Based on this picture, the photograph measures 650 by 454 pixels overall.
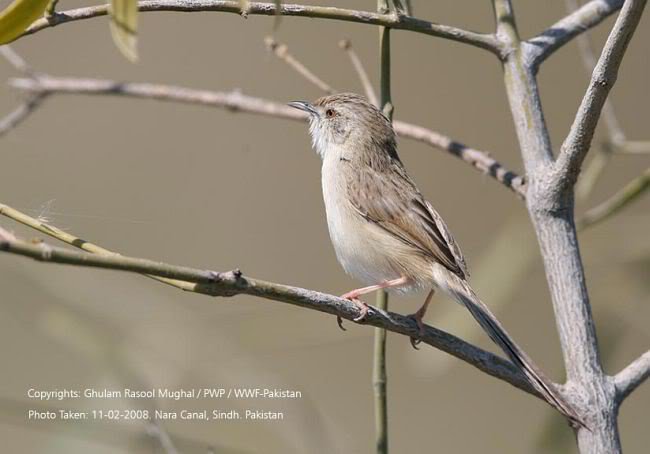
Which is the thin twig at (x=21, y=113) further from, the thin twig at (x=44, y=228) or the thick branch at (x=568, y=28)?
the thick branch at (x=568, y=28)

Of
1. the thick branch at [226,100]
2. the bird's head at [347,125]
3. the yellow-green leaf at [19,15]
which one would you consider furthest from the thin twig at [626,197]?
the yellow-green leaf at [19,15]

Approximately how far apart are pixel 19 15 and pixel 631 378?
1.57 m

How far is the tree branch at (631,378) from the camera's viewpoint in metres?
2.19

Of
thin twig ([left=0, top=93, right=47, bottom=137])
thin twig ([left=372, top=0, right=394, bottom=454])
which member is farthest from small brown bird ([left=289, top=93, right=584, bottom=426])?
thin twig ([left=0, top=93, right=47, bottom=137])

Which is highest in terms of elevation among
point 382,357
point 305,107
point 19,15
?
point 305,107

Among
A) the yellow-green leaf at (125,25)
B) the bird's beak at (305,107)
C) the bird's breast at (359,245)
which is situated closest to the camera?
the yellow-green leaf at (125,25)

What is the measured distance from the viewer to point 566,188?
7.52 feet

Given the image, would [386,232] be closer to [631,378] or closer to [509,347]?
[509,347]

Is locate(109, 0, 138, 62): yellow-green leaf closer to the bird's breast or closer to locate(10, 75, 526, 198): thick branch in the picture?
locate(10, 75, 526, 198): thick branch

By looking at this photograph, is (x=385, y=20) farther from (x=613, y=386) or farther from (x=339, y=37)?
(x=339, y=37)

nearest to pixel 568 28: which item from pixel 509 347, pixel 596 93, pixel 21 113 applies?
pixel 596 93

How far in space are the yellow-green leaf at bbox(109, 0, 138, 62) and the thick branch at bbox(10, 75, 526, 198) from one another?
1.58 metres

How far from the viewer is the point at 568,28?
267 cm

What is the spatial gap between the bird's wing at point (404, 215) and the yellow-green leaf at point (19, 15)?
1.87m
